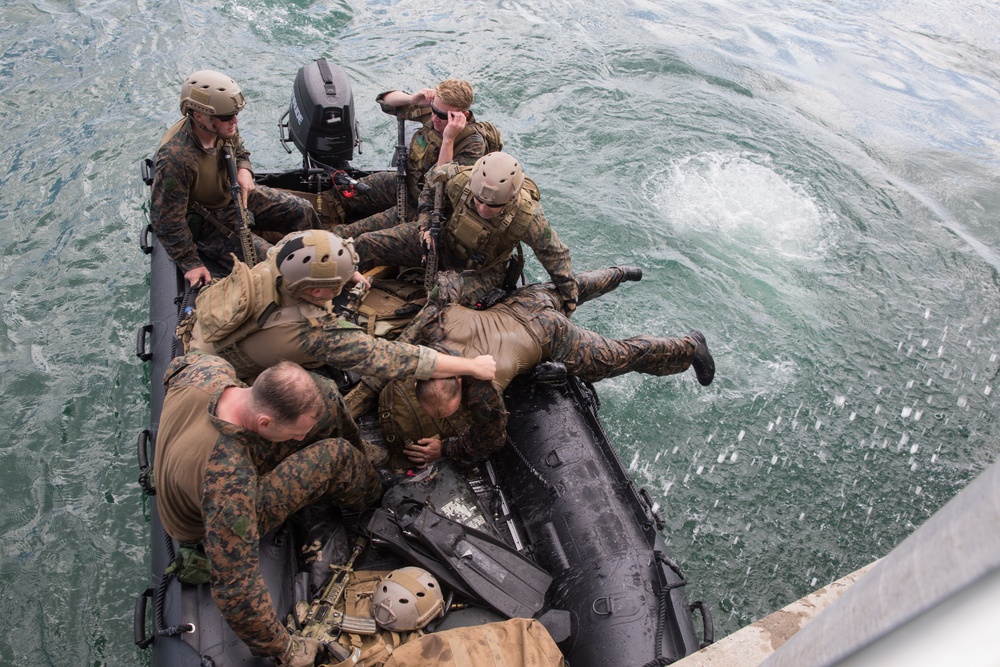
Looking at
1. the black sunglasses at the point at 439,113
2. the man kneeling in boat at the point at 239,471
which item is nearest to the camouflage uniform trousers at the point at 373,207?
the black sunglasses at the point at 439,113

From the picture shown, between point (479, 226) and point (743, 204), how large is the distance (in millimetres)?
5399

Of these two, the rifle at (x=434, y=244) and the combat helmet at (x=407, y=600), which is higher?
the rifle at (x=434, y=244)

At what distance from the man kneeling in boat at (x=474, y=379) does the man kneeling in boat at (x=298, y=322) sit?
0.75ft

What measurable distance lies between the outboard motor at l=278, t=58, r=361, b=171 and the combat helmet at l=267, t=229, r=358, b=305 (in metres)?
2.31

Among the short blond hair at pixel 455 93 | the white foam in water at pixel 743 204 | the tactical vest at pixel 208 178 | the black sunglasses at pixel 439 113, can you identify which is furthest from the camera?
the white foam in water at pixel 743 204

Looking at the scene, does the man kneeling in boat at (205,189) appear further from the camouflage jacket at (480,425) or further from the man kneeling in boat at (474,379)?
the camouflage jacket at (480,425)

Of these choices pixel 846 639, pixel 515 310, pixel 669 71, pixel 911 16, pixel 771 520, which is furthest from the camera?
pixel 911 16

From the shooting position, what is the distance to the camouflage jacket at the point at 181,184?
170 inches

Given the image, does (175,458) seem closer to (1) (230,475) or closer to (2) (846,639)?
(1) (230,475)

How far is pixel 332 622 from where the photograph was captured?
298 centimetres

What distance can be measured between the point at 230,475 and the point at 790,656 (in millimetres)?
2117

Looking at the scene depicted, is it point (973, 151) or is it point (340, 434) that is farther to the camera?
point (973, 151)

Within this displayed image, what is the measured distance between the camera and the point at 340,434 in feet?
11.2

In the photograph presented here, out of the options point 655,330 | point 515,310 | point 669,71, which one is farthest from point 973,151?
point 515,310
